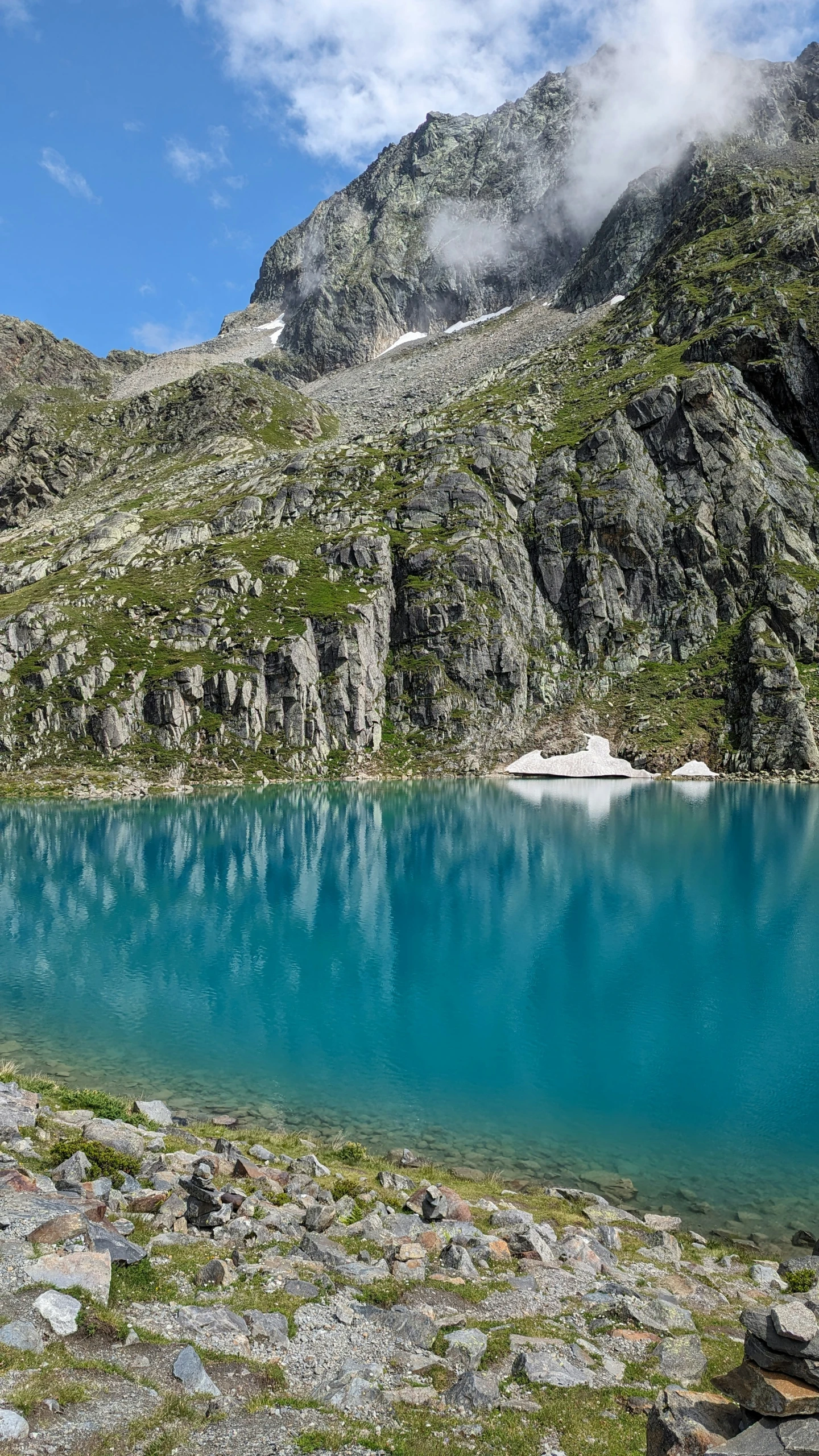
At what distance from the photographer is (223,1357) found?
411 inches

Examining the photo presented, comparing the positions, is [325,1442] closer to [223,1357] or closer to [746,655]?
[223,1357]

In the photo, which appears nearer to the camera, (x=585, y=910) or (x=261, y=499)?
(x=585, y=910)

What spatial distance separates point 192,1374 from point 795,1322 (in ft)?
24.2

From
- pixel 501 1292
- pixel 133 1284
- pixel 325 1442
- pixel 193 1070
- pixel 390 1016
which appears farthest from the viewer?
pixel 390 1016

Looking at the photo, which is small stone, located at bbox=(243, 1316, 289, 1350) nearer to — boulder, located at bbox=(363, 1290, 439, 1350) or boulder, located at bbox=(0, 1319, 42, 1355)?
boulder, located at bbox=(363, 1290, 439, 1350)

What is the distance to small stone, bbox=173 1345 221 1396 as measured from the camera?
9.55m

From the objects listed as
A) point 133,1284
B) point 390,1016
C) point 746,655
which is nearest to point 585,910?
point 390,1016

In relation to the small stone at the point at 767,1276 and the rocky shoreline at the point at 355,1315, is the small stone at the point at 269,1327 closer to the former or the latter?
the rocky shoreline at the point at 355,1315

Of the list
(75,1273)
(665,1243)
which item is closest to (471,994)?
(665,1243)

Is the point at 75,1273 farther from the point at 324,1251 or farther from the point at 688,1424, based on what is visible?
the point at 688,1424

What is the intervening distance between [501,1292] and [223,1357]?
563 cm

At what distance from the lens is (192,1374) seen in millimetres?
9758

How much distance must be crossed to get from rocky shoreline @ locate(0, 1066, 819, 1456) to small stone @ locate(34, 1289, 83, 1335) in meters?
0.03

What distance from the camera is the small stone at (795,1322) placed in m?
9.30
